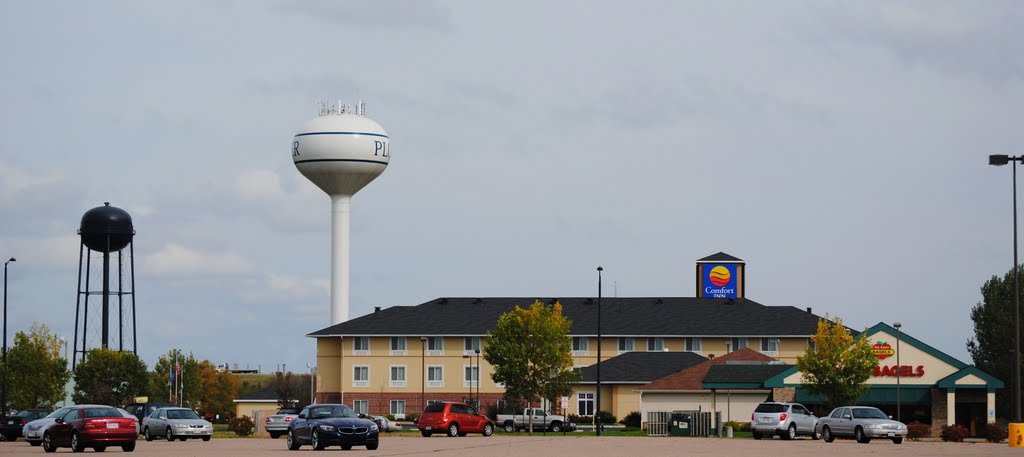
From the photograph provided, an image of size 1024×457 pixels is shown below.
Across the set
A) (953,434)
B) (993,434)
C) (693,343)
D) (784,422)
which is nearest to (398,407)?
(693,343)

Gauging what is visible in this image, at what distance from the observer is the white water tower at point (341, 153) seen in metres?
102

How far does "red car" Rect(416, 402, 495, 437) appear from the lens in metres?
64.4

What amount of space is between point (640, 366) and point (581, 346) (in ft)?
32.3

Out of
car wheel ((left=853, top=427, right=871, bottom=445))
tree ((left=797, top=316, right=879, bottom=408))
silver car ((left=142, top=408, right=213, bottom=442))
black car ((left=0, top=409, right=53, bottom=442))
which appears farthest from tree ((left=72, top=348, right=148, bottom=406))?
car wheel ((left=853, top=427, right=871, bottom=445))

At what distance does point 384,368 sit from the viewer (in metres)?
112

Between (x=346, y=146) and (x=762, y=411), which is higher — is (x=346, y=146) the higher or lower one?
the higher one

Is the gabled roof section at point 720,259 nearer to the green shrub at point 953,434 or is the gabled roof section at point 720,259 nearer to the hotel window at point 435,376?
the hotel window at point 435,376

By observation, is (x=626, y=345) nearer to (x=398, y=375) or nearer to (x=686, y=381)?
(x=398, y=375)

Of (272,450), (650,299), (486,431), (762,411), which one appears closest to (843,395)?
(762,411)

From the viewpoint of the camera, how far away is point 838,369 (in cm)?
7344

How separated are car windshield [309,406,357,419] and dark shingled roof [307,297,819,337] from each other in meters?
65.7

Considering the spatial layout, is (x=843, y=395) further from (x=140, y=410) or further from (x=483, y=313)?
(x=483, y=313)

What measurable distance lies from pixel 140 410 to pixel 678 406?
32124 millimetres

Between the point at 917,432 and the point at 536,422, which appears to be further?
the point at 536,422
